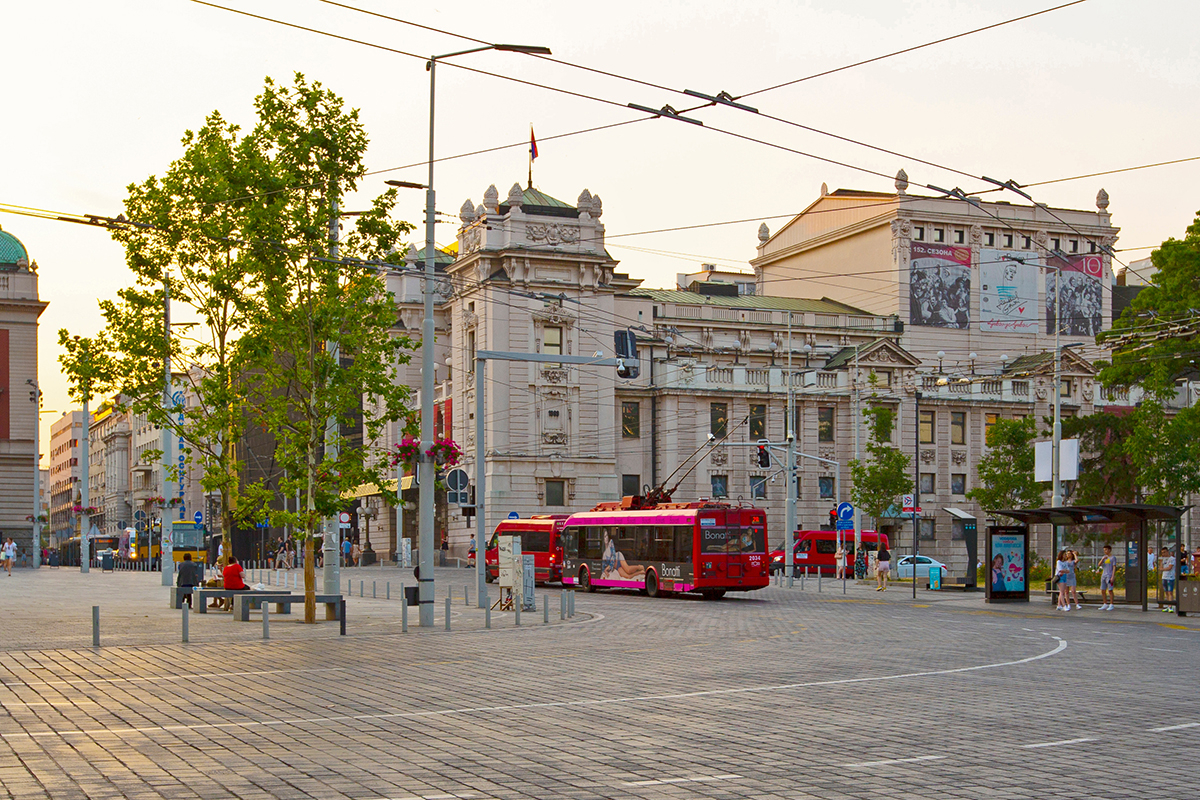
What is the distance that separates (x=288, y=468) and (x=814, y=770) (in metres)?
18.6

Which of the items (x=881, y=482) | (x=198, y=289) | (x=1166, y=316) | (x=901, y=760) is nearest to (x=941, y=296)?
(x=881, y=482)

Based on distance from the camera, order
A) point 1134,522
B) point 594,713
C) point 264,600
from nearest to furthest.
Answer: point 594,713 < point 264,600 < point 1134,522

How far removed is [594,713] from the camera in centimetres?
1359

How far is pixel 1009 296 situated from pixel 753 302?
612 inches

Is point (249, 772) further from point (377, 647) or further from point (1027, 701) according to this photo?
point (377, 647)

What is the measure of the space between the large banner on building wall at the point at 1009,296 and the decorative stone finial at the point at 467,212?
101ft

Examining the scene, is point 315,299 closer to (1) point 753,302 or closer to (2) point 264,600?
(2) point 264,600

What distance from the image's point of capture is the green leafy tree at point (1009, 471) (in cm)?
5844

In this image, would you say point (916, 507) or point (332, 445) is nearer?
point (332, 445)

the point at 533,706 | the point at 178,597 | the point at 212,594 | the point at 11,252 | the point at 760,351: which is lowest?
the point at 178,597

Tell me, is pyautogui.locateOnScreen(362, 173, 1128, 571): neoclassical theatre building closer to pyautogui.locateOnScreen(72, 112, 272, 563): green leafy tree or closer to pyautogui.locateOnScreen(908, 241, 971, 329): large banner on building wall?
pyautogui.locateOnScreen(908, 241, 971, 329): large banner on building wall

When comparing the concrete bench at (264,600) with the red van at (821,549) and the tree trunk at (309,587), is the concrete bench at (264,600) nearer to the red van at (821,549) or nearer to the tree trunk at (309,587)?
the tree trunk at (309,587)

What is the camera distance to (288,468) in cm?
2719

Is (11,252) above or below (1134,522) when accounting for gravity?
above
